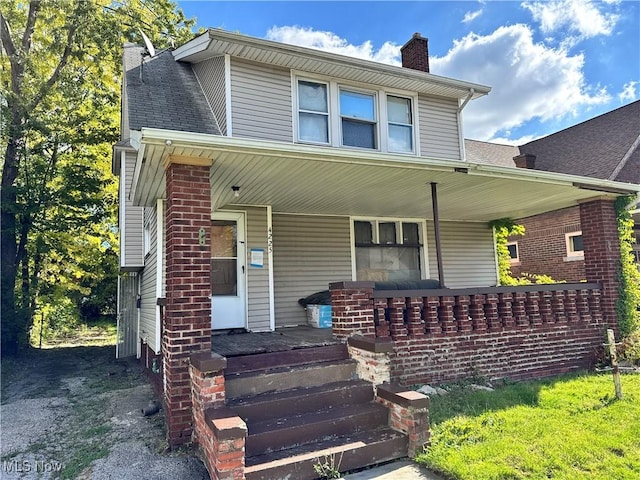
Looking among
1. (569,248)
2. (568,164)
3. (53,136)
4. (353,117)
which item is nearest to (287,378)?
(353,117)

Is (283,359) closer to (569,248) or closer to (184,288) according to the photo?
(184,288)

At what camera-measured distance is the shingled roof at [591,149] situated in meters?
13.8

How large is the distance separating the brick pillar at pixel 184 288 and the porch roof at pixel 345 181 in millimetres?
300

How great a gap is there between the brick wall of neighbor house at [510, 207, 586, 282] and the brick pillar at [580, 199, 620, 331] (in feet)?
21.9

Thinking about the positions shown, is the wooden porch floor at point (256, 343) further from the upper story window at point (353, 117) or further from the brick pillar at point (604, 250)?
the brick pillar at point (604, 250)

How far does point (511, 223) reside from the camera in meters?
10.1

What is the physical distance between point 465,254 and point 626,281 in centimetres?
327

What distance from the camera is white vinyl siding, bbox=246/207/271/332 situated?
729cm

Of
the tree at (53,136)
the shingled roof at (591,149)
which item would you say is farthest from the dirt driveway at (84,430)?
the shingled roof at (591,149)

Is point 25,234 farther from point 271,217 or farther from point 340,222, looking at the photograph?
point 340,222

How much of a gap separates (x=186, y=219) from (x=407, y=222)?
5936 millimetres

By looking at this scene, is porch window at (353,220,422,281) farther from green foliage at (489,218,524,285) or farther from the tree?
the tree

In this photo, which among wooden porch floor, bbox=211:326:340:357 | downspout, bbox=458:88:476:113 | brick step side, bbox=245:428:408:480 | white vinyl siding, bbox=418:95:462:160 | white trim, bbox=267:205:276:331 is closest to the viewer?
brick step side, bbox=245:428:408:480

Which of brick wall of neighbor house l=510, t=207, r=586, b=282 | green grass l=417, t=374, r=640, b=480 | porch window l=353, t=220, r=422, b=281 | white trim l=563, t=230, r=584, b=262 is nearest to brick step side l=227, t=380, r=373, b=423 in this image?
green grass l=417, t=374, r=640, b=480
